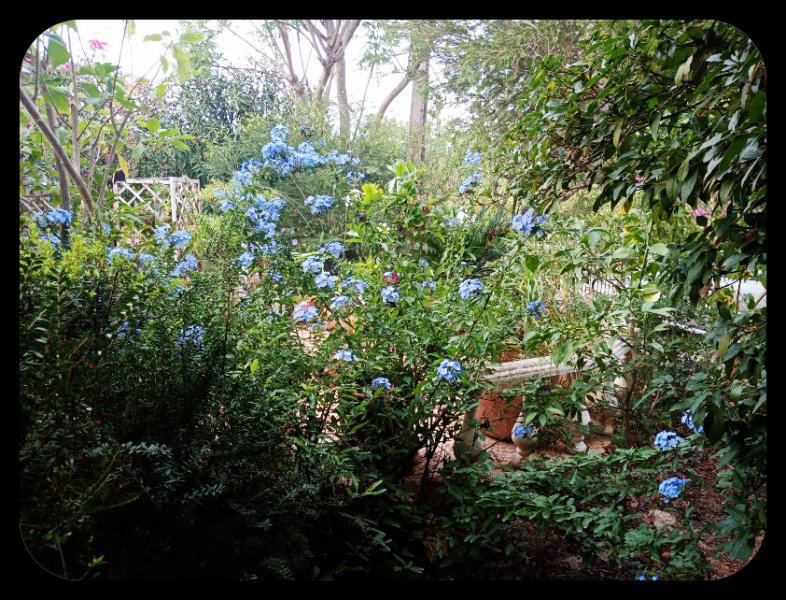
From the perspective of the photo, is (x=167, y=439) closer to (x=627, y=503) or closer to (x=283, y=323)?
(x=283, y=323)

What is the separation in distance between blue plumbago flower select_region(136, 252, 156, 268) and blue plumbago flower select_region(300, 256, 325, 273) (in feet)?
1.18

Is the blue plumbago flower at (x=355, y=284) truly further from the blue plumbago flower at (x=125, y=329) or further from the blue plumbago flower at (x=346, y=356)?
the blue plumbago flower at (x=125, y=329)

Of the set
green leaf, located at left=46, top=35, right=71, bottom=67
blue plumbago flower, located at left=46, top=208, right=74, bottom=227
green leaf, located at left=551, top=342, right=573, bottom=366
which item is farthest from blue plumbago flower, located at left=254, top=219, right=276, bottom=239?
green leaf, located at left=551, top=342, right=573, bottom=366

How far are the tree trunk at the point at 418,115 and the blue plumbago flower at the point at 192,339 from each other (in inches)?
132

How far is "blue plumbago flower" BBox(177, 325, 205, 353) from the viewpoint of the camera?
1148 mm

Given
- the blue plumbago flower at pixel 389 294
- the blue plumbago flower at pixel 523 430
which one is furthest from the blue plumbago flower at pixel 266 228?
the blue plumbago flower at pixel 523 430

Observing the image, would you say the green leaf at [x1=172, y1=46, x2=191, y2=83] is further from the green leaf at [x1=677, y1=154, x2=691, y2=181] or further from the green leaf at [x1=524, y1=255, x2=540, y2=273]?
the green leaf at [x1=677, y1=154, x2=691, y2=181]

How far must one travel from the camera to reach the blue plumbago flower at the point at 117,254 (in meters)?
1.12

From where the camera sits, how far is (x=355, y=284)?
4.99ft

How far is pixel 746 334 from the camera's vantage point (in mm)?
1036

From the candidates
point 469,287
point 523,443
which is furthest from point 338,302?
point 523,443

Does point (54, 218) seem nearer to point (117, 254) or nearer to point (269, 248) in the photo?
point (117, 254)

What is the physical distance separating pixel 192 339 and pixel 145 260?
0.75 ft

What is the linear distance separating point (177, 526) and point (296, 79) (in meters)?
4.00
